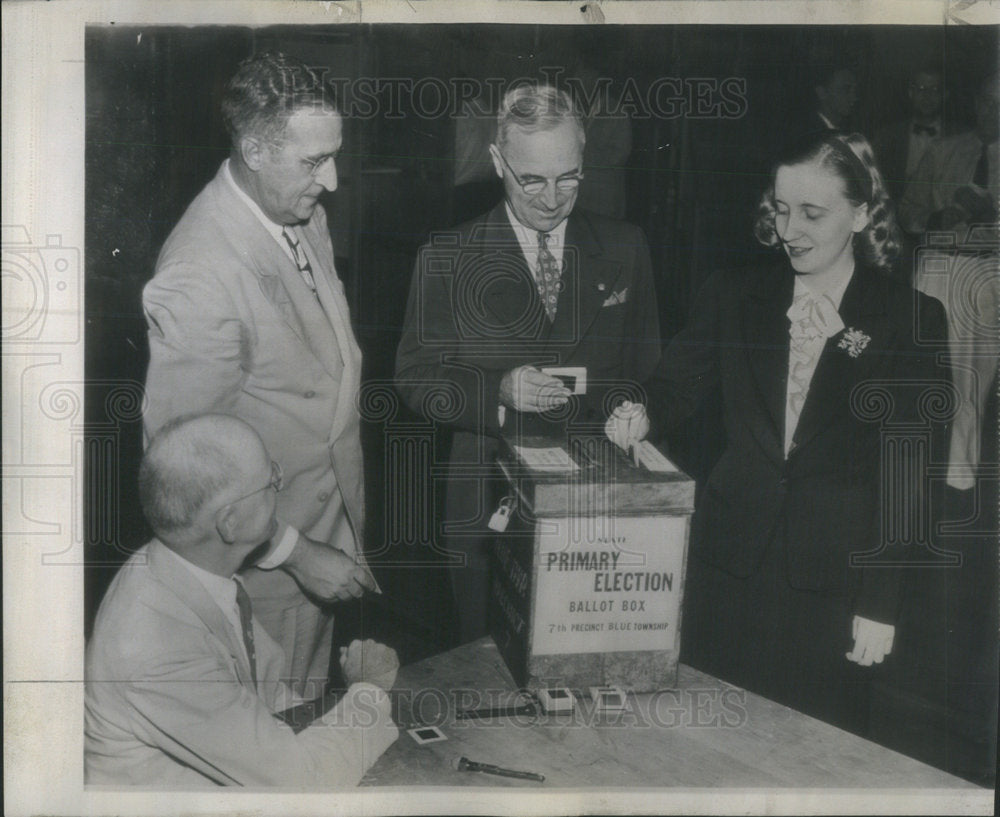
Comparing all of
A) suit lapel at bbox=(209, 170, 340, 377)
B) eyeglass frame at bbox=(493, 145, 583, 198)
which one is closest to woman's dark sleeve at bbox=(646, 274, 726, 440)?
eyeglass frame at bbox=(493, 145, 583, 198)

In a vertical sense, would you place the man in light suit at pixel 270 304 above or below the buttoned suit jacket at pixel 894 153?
below

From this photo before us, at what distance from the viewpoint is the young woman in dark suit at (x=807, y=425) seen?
3836 mm

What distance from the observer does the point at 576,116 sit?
3.80m

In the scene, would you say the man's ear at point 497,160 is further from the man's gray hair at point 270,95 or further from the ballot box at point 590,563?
the ballot box at point 590,563

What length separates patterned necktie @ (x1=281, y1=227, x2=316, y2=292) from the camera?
3789 millimetres

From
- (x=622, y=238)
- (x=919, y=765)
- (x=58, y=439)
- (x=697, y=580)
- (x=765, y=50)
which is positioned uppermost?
(x=765, y=50)

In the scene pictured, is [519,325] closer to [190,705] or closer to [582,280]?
[582,280]

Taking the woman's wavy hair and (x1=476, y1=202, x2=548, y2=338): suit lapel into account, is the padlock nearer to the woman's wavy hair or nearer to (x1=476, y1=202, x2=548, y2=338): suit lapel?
(x1=476, y1=202, x2=548, y2=338): suit lapel

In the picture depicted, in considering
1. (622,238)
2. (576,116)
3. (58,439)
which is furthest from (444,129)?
(58,439)

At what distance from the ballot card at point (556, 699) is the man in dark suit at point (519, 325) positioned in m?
0.50

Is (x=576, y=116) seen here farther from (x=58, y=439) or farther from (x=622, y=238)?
(x=58, y=439)

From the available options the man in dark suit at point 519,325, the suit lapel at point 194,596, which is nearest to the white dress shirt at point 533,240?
the man in dark suit at point 519,325

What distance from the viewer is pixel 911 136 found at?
3838 mm

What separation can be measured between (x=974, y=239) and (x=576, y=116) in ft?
4.43
